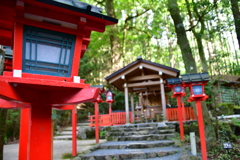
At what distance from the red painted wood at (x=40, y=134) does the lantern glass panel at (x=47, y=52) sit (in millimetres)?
629

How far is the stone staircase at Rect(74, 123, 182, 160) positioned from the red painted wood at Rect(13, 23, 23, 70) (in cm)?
425

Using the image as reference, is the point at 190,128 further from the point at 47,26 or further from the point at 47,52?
the point at 47,26

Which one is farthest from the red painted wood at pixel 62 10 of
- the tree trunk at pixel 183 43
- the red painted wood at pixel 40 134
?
the tree trunk at pixel 183 43

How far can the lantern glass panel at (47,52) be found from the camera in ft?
8.58

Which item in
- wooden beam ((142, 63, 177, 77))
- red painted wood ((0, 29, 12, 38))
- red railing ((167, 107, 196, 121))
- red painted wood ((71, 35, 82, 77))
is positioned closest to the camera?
red painted wood ((71, 35, 82, 77))

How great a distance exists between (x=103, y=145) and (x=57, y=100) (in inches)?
203

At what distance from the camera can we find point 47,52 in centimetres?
276

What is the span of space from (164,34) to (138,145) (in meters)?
15.5

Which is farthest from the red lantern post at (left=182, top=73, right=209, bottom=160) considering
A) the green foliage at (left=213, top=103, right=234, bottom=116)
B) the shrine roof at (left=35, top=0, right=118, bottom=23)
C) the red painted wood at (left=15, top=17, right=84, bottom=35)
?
the green foliage at (left=213, top=103, right=234, bottom=116)

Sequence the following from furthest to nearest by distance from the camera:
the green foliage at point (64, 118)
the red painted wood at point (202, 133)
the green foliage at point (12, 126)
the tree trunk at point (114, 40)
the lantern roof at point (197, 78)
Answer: the tree trunk at point (114, 40), the green foliage at point (64, 118), the green foliage at point (12, 126), the lantern roof at point (197, 78), the red painted wood at point (202, 133)

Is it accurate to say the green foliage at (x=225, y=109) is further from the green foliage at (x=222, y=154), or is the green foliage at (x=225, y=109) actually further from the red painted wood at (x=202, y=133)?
the red painted wood at (x=202, y=133)

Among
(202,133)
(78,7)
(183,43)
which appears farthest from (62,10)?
(183,43)

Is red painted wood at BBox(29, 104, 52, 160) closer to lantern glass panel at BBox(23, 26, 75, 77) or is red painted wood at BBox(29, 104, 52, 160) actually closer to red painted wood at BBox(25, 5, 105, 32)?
lantern glass panel at BBox(23, 26, 75, 77)

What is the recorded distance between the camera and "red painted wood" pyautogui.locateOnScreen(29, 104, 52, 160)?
265cm
